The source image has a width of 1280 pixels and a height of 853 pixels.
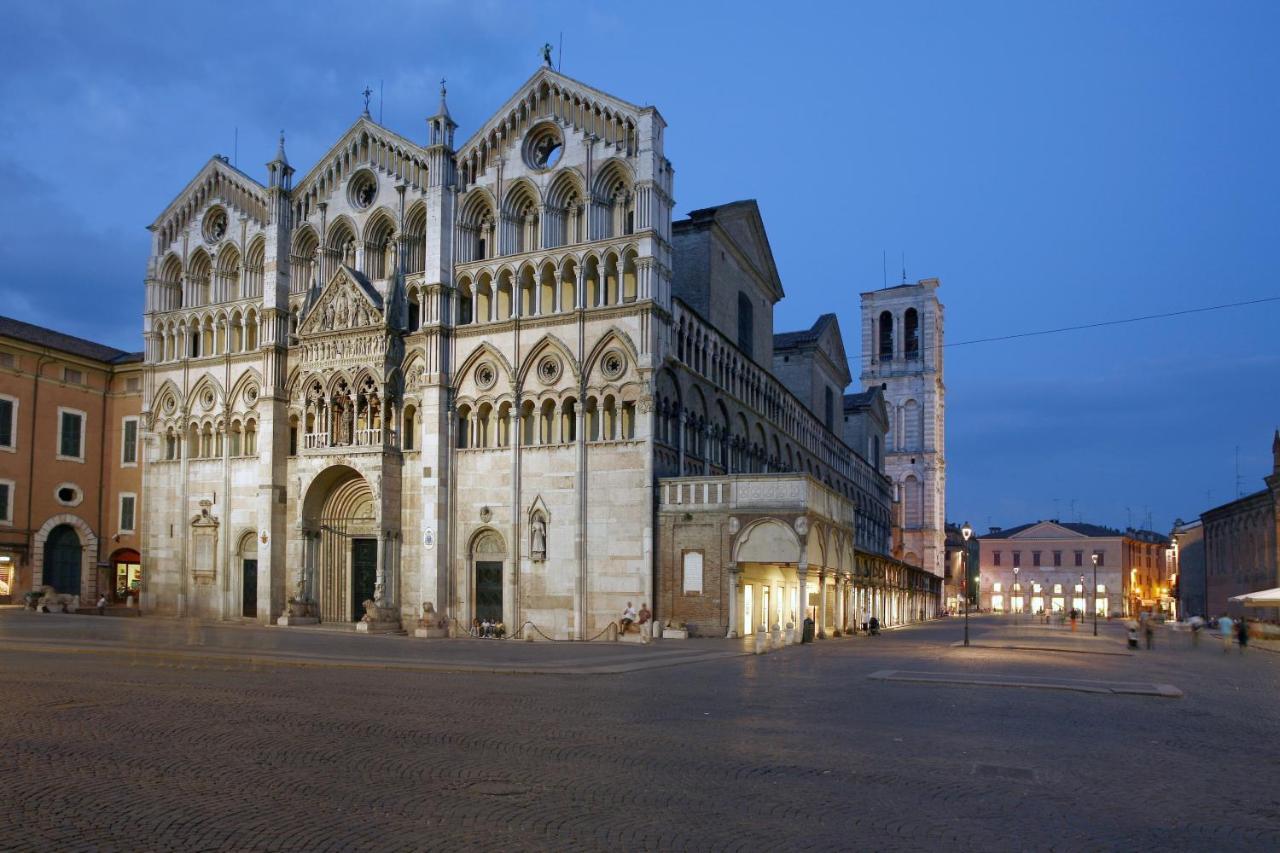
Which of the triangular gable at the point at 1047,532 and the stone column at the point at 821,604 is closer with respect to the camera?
the stone column at the point at 821,604

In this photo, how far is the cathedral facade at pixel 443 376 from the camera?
43156mm

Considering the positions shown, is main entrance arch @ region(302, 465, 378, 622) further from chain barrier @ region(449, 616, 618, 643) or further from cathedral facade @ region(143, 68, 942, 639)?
chain barrier @ region(449, 616, 618, 643)

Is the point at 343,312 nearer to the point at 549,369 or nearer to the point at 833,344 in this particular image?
the point at 549,369

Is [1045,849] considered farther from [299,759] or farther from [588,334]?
[588,334]

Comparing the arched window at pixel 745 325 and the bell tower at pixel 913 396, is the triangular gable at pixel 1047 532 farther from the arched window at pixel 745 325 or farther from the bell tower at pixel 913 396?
the arched window at pixel 745 325

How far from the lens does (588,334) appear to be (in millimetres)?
43594

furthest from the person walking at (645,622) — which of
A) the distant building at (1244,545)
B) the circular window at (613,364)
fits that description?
the distant building at (1244,545)

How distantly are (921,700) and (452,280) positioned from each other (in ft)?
104

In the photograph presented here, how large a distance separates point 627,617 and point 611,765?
2833 centimetres

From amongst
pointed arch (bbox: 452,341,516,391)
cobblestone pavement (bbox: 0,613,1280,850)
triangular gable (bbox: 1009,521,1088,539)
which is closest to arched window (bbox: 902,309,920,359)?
triangular gable (bbox: 1009,521,1088,539)

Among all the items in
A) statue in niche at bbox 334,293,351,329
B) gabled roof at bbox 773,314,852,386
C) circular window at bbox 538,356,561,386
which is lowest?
circular window at bbox 538,356,561,386

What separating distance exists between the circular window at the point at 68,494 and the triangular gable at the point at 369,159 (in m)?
20.0

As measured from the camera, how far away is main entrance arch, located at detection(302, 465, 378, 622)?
48.8 meters

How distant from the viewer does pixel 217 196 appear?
55.4 metres
